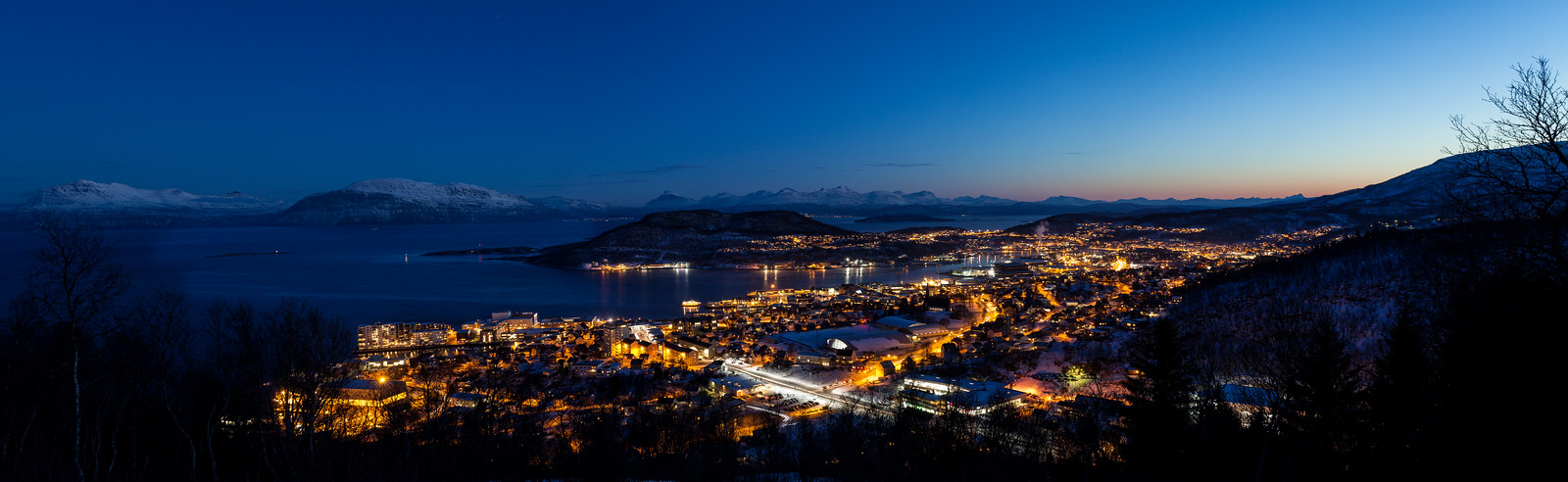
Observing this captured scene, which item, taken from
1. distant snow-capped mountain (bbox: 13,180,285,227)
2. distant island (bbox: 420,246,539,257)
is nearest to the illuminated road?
distant island (bbox: 420,246,539,257)

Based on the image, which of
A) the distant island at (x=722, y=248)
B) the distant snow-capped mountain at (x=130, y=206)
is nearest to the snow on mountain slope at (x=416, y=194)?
the distant snow-capped mountain at (x=130, y=206)

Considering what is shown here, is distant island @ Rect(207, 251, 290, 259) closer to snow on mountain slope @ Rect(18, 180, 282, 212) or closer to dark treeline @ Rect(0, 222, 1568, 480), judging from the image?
dark treeline @ Rect(0, 222, 1568, 480)

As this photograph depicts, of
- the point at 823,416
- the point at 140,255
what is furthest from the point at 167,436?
the point at 140,255

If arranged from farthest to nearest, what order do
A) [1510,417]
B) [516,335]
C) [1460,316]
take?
1. [516,335]
2. [1460,316]
3. [1510,417]

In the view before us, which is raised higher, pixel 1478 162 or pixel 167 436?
pixel 1478 162

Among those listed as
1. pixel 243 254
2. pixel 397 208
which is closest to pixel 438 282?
pixel 243 254

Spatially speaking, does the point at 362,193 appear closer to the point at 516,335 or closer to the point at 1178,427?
the point at 516,335

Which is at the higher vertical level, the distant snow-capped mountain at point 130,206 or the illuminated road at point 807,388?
the distant snow-capped mountain at point 130,206

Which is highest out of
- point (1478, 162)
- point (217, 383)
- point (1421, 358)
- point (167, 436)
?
point (1478, 162)

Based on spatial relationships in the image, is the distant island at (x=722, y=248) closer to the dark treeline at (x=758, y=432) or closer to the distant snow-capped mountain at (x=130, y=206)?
the dark treeline at (x=758, y=432)
